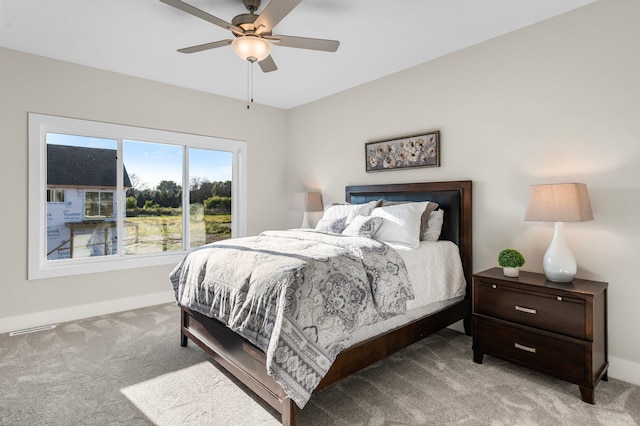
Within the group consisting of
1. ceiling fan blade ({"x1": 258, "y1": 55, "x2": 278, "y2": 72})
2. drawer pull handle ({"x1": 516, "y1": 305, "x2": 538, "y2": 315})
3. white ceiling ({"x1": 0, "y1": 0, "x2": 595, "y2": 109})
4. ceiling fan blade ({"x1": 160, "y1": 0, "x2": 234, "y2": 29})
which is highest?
white ceiling ({"x1": 0, "y1": 0, "x2": 595, "y2": 109})

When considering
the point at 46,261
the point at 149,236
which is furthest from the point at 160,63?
the point at 46,261

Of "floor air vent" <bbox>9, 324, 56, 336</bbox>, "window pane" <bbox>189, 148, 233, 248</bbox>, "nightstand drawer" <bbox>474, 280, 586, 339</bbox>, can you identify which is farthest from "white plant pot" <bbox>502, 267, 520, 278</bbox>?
"floor air vent" <bbox>9, 324, 56, 336</bbox>

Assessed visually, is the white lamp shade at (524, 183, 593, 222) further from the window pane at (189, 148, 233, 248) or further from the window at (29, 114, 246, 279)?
the window pane at (189, 148, 233, 248)

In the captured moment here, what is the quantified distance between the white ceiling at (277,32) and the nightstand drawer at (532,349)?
2367mm

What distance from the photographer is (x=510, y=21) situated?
9.09ft

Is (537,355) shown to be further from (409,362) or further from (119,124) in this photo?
(119,124)

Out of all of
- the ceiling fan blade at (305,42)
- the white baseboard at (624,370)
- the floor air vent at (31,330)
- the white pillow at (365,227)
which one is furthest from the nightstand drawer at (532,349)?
the floor air vent at (31,330)

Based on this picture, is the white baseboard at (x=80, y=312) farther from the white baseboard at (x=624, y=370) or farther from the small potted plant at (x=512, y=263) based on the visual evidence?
the white baseboard at (x=624, y=370)

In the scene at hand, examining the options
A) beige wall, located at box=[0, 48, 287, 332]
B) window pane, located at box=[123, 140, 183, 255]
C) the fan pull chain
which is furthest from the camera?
window pane, located at box=[123, 140, 183, 255]

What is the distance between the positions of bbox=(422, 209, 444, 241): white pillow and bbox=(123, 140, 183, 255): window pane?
312 cm

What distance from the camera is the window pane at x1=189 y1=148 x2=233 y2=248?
4625 mm

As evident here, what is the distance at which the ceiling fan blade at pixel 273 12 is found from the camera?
77.0 inches

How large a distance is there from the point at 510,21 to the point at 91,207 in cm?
446

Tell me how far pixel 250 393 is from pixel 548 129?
2.94 meters
